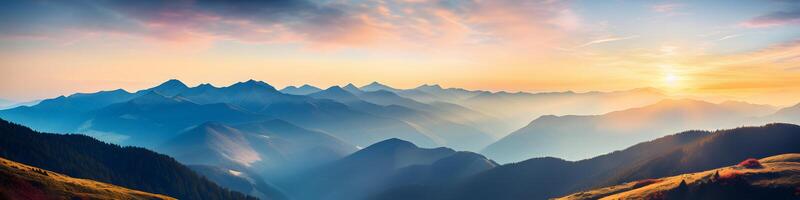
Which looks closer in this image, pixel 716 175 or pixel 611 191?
pixel 716 175

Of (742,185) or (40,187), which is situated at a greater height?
(742,185)

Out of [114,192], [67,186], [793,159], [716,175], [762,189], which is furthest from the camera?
[114,192]

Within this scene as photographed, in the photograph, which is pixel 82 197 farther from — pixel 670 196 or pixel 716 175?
pixel 716 175

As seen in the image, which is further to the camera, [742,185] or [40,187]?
[40,187]

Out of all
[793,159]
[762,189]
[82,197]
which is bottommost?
[82,197]

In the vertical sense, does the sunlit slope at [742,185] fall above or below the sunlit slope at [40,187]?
above

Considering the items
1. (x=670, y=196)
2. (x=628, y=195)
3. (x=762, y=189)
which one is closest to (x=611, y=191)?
(x=628, y=195)

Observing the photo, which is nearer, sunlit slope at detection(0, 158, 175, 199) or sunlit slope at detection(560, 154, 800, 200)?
sunlit slope at detection(560, 154, 800, 200)

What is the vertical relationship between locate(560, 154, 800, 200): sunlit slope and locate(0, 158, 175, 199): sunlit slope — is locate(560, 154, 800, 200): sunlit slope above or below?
above

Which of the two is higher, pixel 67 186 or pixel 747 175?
pixel 747 175

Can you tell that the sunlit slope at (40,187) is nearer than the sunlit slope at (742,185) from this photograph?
No

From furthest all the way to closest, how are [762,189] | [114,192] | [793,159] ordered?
1. [114,192]
2. [793,159]
3. [762,189]
